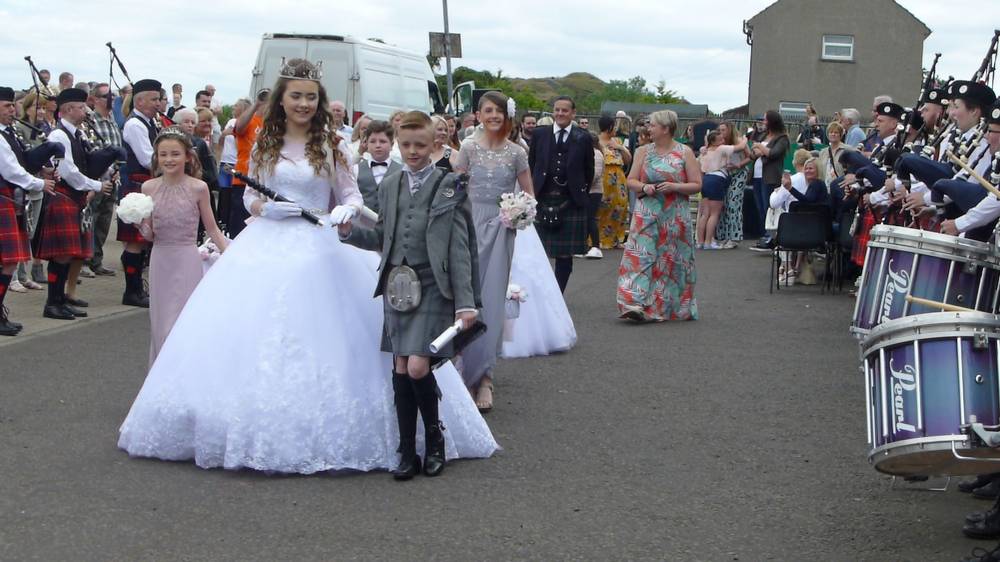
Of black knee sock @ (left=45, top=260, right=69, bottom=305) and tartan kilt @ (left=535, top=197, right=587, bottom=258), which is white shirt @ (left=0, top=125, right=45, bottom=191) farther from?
tartan kilt @ (left=535, top=197, right=587, bottom=258)

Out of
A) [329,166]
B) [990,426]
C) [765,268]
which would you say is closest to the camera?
[990,426]

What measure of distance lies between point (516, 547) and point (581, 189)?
6.32 m

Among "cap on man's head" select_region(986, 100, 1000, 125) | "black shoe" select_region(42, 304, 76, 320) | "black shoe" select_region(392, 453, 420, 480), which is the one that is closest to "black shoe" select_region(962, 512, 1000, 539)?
"cap on man's head" select_region(986, 100, 1000, 125)

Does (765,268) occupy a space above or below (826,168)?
below

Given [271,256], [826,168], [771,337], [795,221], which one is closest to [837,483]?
[271,256]

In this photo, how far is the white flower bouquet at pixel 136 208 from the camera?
7695mm

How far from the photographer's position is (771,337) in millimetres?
11109

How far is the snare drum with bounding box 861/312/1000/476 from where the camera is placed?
4.46 meters

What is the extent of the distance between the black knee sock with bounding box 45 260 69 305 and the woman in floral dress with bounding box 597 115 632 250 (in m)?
9.67

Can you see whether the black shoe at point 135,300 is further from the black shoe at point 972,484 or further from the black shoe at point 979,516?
the black shoe at point 979,516

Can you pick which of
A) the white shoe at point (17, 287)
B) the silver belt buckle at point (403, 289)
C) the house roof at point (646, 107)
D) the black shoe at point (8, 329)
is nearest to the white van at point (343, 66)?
the white shoe at point (17, 287)

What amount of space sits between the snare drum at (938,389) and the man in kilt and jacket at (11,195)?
25.2 feet

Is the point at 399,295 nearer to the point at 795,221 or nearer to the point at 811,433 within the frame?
the point at 811,433

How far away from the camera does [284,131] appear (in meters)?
6.82
